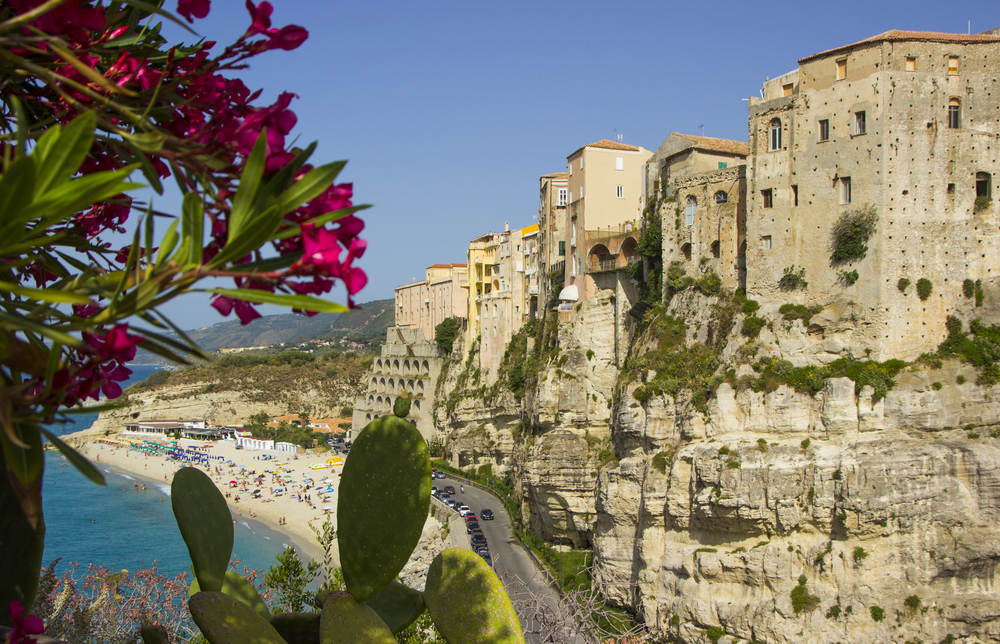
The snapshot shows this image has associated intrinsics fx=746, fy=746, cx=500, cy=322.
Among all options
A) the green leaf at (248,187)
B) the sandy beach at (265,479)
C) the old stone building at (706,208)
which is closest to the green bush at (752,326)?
the old stone building at (706,208)

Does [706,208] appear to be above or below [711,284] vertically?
above

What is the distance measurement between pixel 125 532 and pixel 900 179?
1831 inches

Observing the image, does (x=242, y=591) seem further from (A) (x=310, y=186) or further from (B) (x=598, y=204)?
(B) (x=598, y=204)

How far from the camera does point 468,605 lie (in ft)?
16.6

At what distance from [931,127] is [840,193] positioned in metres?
3.61

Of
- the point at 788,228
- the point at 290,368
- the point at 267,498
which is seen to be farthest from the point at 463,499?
the point at 290,368

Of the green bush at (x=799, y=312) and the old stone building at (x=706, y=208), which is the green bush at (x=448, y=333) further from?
the green bush at (x=799, y=312)

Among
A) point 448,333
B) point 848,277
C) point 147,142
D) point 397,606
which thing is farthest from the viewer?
point 448,333

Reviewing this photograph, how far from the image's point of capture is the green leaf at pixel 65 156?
207cm

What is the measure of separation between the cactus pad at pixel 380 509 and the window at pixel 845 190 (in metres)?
24.9

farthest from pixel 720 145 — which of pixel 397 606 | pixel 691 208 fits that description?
pixel 397 606

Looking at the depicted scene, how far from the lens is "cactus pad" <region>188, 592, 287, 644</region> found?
4297mm

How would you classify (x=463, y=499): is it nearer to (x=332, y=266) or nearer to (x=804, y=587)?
(x=804, y=587)

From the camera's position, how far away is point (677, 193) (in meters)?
30.7
